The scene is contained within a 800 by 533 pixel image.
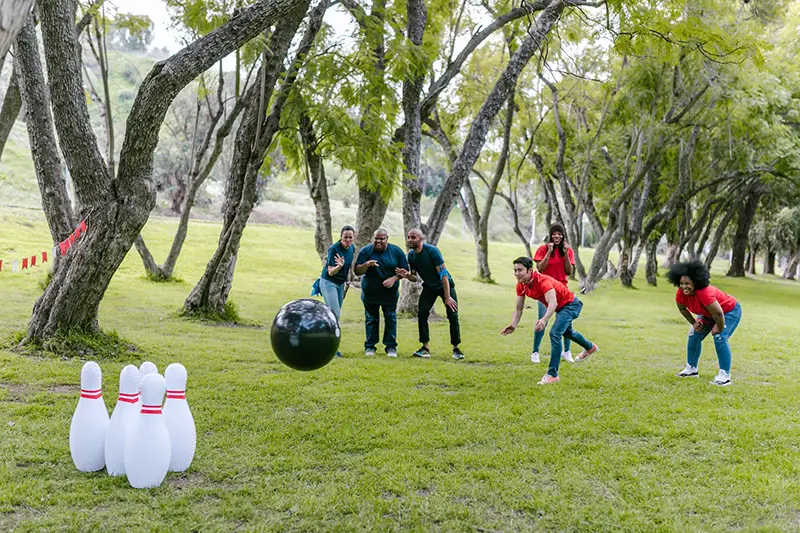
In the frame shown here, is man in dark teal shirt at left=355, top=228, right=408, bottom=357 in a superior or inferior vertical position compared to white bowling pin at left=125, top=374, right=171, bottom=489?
superior

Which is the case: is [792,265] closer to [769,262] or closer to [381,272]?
[769,262]

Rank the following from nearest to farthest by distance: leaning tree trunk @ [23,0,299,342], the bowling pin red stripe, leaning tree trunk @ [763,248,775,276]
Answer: the bowling pin red stripe
leaning tree trunk @ [23,0,299,342]
leaning tree trunk @ [763,248,775,276]

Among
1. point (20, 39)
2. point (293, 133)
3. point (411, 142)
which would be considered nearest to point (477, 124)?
point (411, 142)

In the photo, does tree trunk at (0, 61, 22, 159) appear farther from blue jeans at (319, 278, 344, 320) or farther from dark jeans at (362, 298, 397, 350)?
dark jeans at (362, 298, 397, 350)

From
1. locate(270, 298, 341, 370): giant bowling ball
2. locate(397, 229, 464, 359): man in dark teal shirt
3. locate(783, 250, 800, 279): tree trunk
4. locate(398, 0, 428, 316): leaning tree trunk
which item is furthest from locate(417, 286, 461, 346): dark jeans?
locate(783, 250, 800, 279): tree trunk

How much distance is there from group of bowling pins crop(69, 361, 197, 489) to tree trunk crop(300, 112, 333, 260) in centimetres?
753

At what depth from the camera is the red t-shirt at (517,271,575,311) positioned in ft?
23.9

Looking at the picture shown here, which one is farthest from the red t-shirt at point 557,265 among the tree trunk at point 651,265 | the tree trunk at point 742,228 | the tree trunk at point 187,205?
the tree trunk at point 742,228

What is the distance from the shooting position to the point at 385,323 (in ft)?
28.7

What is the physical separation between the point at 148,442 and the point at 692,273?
5.58 metres

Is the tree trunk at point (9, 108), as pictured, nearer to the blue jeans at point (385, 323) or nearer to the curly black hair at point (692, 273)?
the blue jeans at point (385, 323)

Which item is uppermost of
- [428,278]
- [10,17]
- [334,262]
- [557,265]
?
[10,17]

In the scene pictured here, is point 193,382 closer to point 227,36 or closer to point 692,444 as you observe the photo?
point 227,36

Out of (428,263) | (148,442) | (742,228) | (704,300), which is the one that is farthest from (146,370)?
(742,228)
